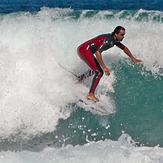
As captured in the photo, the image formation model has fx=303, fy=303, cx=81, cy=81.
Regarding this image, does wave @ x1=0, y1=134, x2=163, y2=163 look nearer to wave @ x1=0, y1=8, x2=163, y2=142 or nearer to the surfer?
wave @ x1=0, y1=8, x2=163, y2=142

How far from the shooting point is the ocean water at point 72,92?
18.6ft

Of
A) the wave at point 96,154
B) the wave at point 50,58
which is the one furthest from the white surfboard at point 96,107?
the wave at point 96,154

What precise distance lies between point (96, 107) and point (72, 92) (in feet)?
2.52

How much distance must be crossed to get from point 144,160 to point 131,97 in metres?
2.21

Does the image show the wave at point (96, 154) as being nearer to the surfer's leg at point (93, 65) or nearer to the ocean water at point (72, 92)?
the ocean water at point (72, 92)

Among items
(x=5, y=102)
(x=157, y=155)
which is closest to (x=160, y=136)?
(x=157, y=155)

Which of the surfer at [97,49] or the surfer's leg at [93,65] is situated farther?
the surfer's leg at [93,65]

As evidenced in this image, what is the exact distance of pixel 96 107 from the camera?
6.65 metres

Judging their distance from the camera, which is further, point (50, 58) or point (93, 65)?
point (50, 58)

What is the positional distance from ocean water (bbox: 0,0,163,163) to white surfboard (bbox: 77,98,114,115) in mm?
78

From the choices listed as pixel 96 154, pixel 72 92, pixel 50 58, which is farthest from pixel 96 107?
pixel 50 58

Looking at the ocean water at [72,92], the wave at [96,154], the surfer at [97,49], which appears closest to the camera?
the wave at [96,154]

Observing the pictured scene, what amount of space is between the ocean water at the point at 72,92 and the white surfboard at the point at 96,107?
0.26 ft

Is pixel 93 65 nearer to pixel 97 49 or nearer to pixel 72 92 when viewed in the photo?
pixel 97 49
